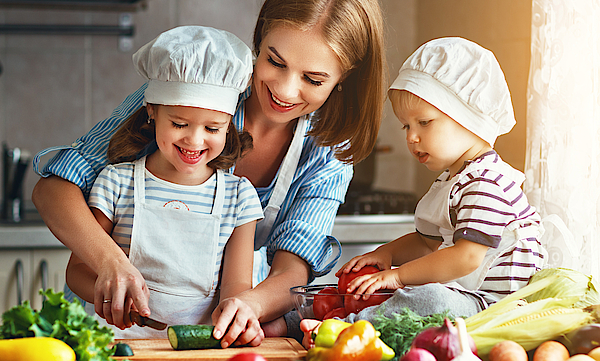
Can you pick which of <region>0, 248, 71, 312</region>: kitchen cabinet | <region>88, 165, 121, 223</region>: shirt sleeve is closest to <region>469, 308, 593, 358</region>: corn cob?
<region>88, 165, 121, 223</region>: shirt sleeve

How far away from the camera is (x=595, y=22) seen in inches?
43.4

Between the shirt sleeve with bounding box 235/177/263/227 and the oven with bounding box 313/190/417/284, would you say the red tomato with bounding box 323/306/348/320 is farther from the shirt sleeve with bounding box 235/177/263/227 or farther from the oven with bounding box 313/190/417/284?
the oven with bounding box 313/190/417/284

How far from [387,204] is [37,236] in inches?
53.6

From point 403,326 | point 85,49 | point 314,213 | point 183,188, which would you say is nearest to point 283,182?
point 314,213

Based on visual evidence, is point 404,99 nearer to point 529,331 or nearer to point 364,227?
point 529,331

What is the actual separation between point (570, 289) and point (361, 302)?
0.99 ft

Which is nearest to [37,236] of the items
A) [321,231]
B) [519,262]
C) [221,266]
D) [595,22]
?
[221,266]

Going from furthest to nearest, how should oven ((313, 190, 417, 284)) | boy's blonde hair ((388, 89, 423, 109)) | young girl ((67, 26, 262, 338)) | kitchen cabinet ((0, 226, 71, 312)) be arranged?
oven ((313, 190, 417, 284)) < kitchen cabinet ((0, 226, 71, 312)) < young girl ((67, 26, 262, 338)) < boy's blonde hair ((388, 89, 423, 109))

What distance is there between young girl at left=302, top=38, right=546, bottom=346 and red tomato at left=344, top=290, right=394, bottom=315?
0.03 meters

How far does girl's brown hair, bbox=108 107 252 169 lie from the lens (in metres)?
1.09

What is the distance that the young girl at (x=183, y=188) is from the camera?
100cm

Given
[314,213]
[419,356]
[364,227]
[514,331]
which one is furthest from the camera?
[364,227]

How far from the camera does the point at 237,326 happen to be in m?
0.82

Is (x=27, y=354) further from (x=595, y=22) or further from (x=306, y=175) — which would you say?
(x=595, y=22)
